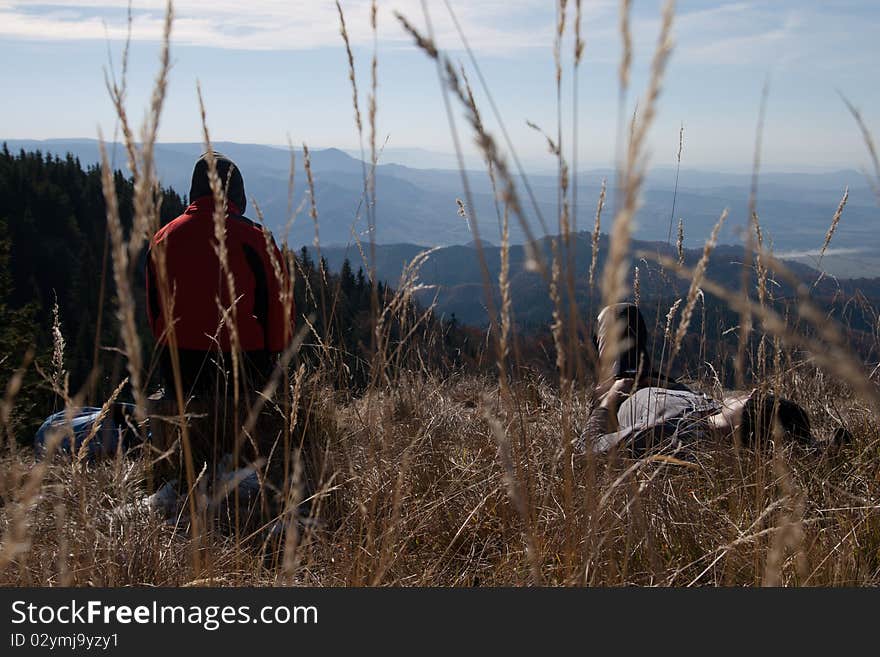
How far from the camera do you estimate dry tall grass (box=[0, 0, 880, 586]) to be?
887 mm

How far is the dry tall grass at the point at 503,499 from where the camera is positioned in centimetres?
89

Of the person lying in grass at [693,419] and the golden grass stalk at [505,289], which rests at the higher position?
the golden grass stalk at [505,289]

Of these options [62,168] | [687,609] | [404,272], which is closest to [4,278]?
[404,272]

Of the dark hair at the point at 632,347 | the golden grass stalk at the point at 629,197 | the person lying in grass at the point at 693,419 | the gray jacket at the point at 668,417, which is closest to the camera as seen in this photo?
the golden grass stalk at the point at 629,197

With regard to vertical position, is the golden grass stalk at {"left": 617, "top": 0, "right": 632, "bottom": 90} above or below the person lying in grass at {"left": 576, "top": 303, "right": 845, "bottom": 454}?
above

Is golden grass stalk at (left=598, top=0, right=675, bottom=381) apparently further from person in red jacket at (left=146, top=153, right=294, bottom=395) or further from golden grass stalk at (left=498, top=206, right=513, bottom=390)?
person in red jacket at (left=146, top=153, right=294, bottom=395)

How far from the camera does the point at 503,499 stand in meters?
1.73

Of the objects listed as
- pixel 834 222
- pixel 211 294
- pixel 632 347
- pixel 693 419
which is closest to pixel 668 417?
pixel 693 419

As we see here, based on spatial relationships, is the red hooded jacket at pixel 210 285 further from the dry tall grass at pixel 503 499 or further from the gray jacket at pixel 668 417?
the gray jacket at pixel 668 417

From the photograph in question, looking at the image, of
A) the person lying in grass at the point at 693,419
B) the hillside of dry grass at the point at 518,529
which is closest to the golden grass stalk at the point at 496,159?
the hillside of dry grass at the point at 518,529

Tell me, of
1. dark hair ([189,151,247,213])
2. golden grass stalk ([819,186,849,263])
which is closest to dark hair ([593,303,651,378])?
golden grass stalk ([819,186,849,263])

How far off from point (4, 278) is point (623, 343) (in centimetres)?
1782

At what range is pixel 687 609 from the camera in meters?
1.15

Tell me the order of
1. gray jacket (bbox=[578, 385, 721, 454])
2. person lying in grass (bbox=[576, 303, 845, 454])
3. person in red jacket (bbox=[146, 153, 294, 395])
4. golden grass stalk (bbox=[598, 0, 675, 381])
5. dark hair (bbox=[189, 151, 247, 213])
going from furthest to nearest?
dark hair (bbox=[189, 151, 247, 213]) < person in red jacket (bbox=[146, 153, 294, 395]) < gray jacket (bbox=[578, 385, 721, 454]) < person lying in grass (bbox=[576, 303, 845, 454]) < golden grass stalk (bbox=[598, 0, 675, 381])
